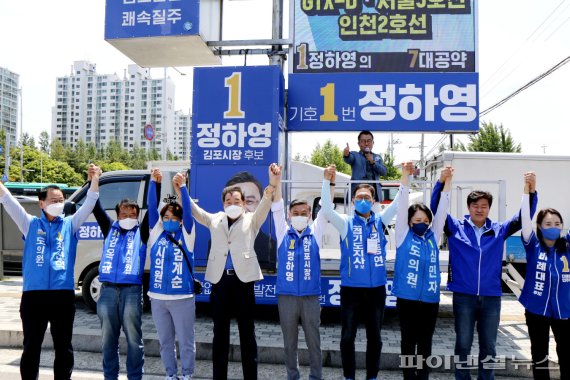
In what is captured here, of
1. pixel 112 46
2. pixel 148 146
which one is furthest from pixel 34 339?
pixel 148 146

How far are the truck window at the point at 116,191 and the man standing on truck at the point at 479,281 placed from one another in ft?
14.0

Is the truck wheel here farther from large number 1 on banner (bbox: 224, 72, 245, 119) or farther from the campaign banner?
the campaign banner

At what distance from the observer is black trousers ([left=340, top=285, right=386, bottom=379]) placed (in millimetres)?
3957

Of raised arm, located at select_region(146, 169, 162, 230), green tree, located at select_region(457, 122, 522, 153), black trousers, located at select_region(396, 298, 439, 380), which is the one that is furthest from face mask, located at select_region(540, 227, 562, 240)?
green tree, located at select_region(457, 122, 522, 153)

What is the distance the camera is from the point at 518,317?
6863 mm

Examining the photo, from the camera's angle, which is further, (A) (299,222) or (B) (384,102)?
(B) (384,102)

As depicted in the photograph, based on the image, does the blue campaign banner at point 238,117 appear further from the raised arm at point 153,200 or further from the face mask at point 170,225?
the face mask at point 170,225

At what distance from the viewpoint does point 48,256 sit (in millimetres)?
3832

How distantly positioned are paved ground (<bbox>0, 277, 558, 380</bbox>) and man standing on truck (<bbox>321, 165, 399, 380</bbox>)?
0.68 metres

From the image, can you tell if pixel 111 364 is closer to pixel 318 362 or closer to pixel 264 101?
pixel 318 362

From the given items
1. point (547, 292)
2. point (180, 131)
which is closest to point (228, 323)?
point (547, 292)

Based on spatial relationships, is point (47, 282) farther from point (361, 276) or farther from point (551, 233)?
point (551, 233)

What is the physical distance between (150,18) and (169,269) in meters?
4.02

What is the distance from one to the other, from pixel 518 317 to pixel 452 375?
280 cm
